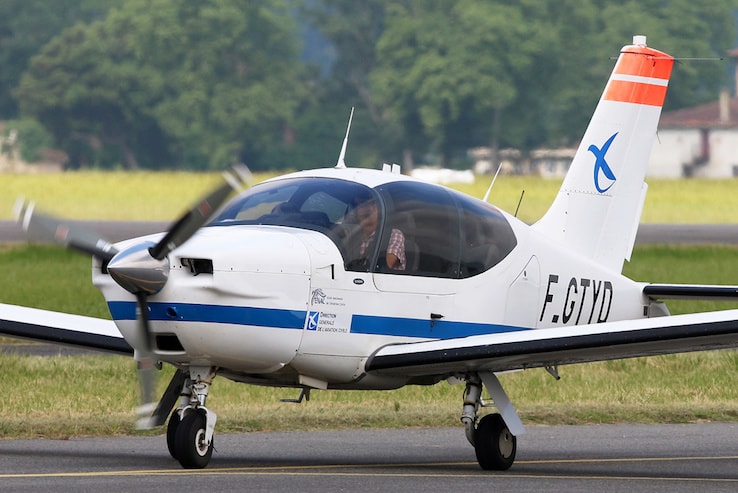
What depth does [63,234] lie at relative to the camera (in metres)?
11.0

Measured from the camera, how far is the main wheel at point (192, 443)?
35.5 ft

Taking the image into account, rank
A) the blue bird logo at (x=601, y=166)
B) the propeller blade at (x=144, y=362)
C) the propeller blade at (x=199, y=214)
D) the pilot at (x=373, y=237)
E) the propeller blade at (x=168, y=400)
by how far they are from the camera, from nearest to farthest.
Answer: the propeller blade at (x=199, y=214) < the propeller blade at (x=144, y=362) < the pilot at (x=373, y=237) < the propeller blade at (x=168, y=400) < the blue bird logo at (x=601, y=166)

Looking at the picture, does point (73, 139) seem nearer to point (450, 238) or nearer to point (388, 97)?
point (388, 97)

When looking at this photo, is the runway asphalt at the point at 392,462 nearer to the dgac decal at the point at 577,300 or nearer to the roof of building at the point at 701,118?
the dgac decal at the point at 577,300

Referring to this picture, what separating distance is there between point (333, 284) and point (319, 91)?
105985 millimetres

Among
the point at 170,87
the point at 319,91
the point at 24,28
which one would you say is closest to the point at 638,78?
the point at 170,87

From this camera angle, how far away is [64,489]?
10.1m

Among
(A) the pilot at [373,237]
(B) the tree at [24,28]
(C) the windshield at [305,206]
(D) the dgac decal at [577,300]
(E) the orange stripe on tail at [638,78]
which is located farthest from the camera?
(B) the tree at [24,28]

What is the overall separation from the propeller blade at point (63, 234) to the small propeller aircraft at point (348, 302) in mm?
14

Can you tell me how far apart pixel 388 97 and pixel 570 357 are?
9800 centimetres

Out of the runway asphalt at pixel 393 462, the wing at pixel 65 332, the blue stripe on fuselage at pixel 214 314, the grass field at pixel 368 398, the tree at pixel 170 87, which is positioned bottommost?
the tree at pixel 170 87

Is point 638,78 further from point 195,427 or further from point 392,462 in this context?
point 195,427

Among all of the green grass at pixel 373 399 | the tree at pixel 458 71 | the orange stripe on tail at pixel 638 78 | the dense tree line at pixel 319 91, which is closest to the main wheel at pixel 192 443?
the green grass at pixel 373 399

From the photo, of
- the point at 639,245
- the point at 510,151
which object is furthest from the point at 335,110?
the point at 639,245
